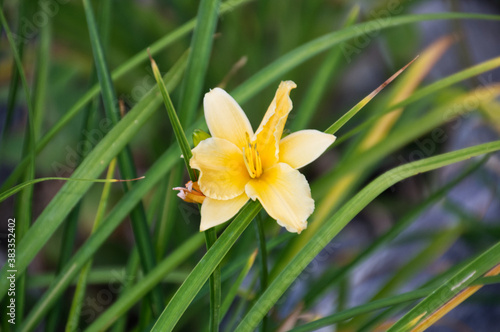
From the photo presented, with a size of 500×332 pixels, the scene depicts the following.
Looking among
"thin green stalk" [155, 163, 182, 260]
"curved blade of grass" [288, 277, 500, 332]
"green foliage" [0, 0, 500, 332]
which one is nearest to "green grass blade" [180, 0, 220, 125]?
"green foliage" [0, 0, 500, 332]

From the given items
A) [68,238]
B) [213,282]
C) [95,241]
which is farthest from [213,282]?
[68,238]

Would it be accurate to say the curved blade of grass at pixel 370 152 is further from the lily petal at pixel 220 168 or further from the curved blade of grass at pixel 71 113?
the curved blade of grass at pixel 71 113

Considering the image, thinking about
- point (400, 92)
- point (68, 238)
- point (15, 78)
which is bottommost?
point (68, 238)

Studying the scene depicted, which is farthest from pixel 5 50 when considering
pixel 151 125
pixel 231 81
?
pixel 231 81

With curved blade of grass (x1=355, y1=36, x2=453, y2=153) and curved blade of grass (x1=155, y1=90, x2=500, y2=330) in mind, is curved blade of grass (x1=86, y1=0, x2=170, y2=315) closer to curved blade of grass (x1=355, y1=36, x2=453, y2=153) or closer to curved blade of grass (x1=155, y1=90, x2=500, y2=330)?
curved blade of grass (x1=155, y1=90, x2=500, y2=330)

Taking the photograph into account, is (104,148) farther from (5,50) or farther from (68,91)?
(5,50)

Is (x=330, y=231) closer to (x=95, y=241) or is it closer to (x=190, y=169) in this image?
(x=190, y=169)
